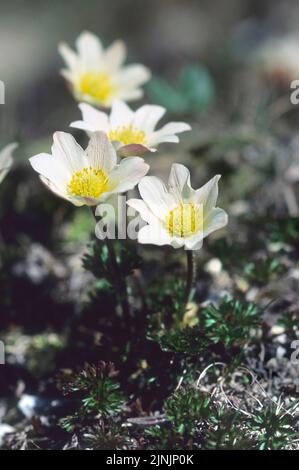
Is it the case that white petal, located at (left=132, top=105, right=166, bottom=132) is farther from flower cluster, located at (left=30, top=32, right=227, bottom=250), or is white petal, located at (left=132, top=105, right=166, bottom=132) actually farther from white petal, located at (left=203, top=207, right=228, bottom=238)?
white petal, located at (left=203, top=207, right=228, bottom=238)

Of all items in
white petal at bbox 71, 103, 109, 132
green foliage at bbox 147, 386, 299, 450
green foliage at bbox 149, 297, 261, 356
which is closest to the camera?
green foliage at bbox 147, 386, 299, 450

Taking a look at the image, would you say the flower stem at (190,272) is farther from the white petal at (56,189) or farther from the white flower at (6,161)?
the white flower at (6,161)

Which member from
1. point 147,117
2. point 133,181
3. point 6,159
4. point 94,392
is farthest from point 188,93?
point 94,392

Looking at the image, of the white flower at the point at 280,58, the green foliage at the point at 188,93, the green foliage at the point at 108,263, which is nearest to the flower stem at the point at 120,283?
the green foliage at the point at 108,263

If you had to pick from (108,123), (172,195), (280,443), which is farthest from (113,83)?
(280,443)

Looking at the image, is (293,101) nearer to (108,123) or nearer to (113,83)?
(113,83)

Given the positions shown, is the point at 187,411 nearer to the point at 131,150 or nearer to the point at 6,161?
the point at 131,150

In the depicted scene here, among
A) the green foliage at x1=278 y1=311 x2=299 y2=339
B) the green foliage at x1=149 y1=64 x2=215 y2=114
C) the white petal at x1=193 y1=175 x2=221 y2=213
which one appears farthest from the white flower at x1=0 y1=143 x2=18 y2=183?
the green foliage at x1=149 y1=64 x2=215 y2=114
